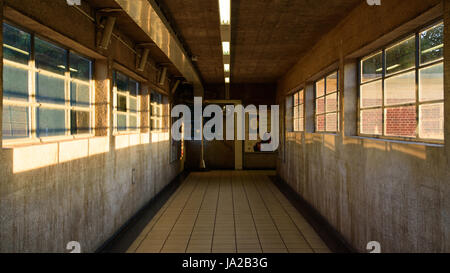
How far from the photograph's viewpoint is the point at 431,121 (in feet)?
8.77

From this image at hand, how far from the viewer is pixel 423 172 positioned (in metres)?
2.55

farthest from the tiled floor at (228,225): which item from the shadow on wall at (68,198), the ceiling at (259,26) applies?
the ceiling at (259,26)

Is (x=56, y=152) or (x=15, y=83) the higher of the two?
(x=15, y=83)

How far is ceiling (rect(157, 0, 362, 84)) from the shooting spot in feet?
13.3

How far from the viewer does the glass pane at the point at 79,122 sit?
3.62 metres

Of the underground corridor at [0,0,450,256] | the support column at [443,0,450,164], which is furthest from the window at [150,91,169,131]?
the support column at [443,0,450,164]

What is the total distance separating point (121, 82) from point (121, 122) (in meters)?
0.65

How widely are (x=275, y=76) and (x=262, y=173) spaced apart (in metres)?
3.29

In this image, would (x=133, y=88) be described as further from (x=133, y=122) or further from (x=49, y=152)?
(x=49, y=152)

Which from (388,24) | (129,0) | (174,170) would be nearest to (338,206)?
(388,24)

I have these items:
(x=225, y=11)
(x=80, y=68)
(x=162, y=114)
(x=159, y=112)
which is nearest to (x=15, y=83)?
(x=80, y=68)

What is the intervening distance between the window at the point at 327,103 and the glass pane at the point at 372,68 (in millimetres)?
884

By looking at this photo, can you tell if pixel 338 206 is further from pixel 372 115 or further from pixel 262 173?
pixel 262 173

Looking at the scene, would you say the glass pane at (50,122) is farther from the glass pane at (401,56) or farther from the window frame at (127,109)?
the glass pane at (401,56)
